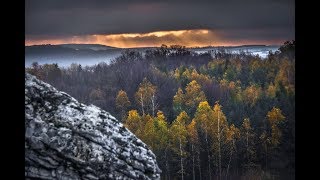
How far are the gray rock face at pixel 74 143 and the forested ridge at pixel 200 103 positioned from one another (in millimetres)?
3315

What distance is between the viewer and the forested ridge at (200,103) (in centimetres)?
1161

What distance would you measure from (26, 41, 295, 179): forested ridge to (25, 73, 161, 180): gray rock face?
3315 mm

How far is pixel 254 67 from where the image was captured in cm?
1719

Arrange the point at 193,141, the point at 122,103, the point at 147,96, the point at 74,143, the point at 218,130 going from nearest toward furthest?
the point at 74,143 → the point at 122,103 → the point at 147,96 → the point at 193,141 → the point at 218,130

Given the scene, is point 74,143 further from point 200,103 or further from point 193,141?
point 200,103

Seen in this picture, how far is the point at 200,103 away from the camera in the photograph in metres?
16.1

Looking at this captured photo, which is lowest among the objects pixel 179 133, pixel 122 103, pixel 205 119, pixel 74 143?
pixel 179 133

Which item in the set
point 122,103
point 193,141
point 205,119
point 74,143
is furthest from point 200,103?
point 74,143

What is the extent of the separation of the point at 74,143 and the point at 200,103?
10429 millimetres

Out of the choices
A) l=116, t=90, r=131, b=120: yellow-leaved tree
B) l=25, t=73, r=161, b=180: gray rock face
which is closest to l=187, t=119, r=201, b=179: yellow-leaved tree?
l=116, t=90, r=131, b=120: yellow-leaved tree

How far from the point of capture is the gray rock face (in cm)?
576
